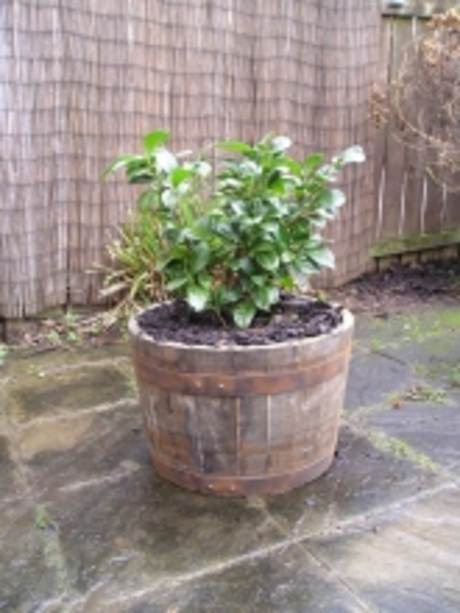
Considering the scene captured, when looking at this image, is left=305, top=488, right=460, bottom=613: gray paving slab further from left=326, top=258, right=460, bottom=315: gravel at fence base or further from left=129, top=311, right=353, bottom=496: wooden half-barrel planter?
left=326, top=258, right=460, bottom=315: gravel at fence base

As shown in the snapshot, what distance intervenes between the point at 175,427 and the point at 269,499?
0.33 metres

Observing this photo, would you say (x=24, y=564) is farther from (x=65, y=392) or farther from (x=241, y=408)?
(x=65, y=392)

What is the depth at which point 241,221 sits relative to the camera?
1712 mm

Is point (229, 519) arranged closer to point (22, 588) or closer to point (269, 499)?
point (269, 499)

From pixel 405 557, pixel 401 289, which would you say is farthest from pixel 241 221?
pixel 401 289

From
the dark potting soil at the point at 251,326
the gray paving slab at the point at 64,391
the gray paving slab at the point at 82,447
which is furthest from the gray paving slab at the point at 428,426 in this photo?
the gray paving slab at the point at 64,391

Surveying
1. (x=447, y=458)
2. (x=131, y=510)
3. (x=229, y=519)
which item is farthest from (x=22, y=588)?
(x=447, y=458)

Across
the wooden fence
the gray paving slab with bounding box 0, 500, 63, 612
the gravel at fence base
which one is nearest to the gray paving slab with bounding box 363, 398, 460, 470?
the gray paving slab with bounding box 0, 500, 63, 612

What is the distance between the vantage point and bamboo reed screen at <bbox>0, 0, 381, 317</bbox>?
9.76 feet

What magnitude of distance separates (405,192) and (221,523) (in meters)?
→ 3.15

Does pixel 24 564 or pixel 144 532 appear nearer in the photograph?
pixel 24 564

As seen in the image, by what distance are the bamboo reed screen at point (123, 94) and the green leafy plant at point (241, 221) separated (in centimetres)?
139

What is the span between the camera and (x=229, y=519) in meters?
1.69

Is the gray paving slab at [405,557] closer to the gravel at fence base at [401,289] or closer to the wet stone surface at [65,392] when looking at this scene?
the wet stone surface at [65,392]
